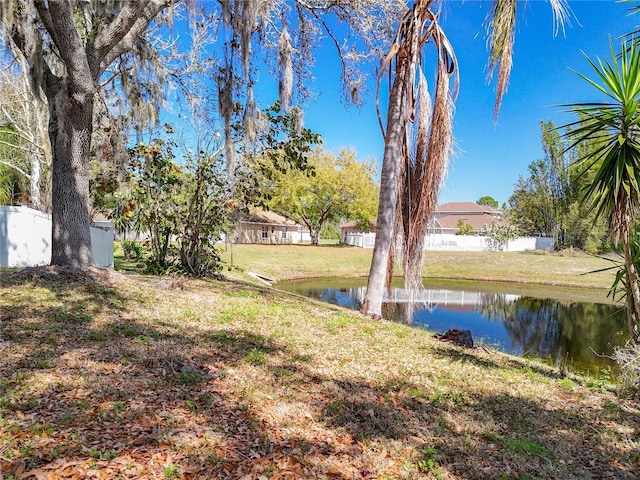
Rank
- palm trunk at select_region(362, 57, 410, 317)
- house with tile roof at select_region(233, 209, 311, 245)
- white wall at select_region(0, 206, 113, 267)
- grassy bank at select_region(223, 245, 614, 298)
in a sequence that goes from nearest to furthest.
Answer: palm trunk at select_region(362, 57, 410, 317)
white wall at select_region(0, 206, 113, 267)
grassy bank at select_region(223, 245, 614, 298)
house with tile roof at select_region(233, 209, 311, 245)

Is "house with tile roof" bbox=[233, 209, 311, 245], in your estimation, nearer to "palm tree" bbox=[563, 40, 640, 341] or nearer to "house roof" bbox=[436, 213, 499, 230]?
"house roof" bbox=[436, 213, 499, 230]

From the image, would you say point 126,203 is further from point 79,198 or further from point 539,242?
point 539,242

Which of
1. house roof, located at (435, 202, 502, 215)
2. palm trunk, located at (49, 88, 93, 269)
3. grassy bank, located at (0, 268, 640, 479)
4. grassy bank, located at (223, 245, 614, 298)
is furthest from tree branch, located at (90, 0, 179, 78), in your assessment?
house roof, located at (435, 202, 502, 215)

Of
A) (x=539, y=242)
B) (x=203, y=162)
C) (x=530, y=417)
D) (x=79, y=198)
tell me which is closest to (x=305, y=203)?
(x=539, y=242)

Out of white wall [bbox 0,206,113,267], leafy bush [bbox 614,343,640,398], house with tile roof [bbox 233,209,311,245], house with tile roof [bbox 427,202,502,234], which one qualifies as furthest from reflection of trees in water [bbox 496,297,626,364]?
house with tile roof [bbox 427,202,502,234]

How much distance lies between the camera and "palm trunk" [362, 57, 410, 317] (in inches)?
257

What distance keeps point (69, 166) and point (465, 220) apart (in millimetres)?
46859

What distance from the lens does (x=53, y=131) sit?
548 cm

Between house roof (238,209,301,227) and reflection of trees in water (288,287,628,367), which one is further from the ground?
house roof (238,209,301,227)

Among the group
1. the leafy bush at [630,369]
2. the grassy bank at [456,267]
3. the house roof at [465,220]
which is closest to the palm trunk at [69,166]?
the leafy bush at [630,369]

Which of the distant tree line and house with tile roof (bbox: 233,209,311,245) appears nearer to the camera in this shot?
the distant tree line

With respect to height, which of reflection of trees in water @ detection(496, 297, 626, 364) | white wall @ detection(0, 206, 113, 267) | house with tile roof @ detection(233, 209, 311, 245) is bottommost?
reflection of trees in water @ detection(496, 297, 626, 364)

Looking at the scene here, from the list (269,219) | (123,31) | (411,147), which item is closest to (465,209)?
(269,219)

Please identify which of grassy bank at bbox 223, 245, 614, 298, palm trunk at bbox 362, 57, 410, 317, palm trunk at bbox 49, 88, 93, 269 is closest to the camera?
palm trunk at bbox 49, 88, 93, 269
